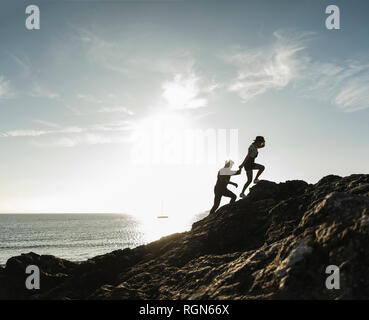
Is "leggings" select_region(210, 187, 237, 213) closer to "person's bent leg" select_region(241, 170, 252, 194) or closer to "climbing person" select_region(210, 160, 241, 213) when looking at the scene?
"climbing person" select_region(210, 160, 241, 213)

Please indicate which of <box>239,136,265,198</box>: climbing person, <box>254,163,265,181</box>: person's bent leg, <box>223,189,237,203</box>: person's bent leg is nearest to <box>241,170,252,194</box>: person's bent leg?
<box>239,136,265,198</box>: climbing person

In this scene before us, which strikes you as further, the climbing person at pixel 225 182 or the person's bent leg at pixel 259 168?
the climbing person at pixel 225 182

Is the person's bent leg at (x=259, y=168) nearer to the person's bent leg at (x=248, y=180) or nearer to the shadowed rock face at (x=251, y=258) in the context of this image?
the person's bent leg at (x=248, y=180)

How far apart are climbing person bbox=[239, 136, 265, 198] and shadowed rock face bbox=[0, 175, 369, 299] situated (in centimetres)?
74

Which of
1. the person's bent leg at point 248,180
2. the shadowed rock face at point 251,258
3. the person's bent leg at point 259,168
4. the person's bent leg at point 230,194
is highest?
the person's bent leg at point 259,168

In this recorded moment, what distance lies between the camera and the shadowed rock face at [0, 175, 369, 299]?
5.77 meters

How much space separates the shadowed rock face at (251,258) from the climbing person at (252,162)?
2.43ft

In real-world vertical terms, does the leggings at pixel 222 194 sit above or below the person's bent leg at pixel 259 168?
below

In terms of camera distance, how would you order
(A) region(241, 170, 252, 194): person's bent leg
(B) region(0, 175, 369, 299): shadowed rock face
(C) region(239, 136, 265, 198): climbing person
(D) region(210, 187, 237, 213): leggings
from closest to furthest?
(B) region(0, 175, 369, 299): shadowed rock face, (C) region(239, 136, 265, 198): climbing person, (A) region(241, 170, 252, 194): person's bent leg, (D) region(210, 187, 237, 213): leggings

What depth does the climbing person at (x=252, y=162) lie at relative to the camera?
14.1 m

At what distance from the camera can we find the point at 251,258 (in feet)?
24.4

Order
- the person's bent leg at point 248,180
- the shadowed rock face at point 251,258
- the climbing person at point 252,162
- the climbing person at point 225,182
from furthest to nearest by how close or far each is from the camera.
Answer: the climbing person at point 225,182 < the person's bent leg at point 248,180 < the climbing person at point 252,162 < the shadowed rock face at point 251,258

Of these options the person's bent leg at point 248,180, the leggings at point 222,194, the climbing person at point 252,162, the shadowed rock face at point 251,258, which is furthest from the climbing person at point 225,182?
the shadowed rock face at point 251,258
